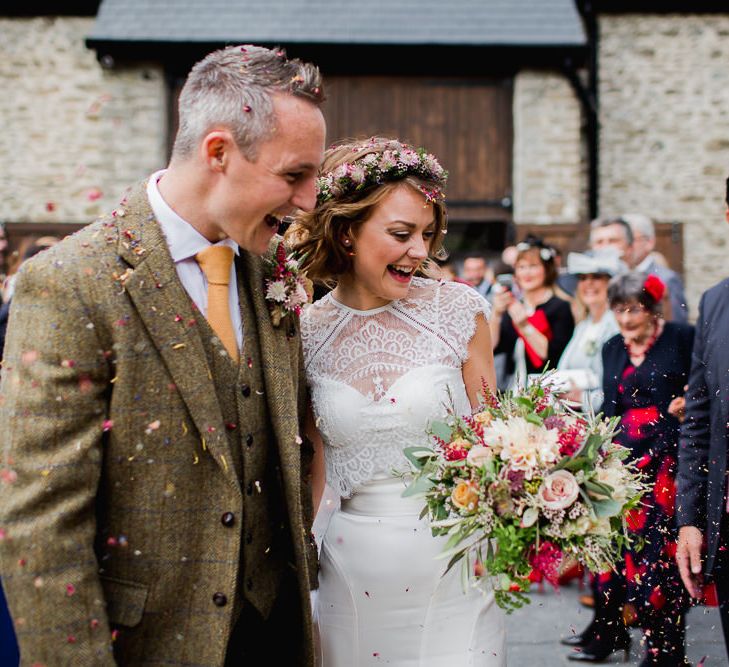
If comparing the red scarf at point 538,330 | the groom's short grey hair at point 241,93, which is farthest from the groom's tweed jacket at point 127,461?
the red scarf at point 538,330

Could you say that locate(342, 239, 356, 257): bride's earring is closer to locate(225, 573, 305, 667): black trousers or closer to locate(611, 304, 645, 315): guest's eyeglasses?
locate(225, 573, 305, 667): black trousers

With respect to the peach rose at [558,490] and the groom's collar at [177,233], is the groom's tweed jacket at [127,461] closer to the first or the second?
the groom's collar at [177,233]

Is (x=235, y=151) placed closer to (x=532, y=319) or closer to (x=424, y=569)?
(x=424, y=569)

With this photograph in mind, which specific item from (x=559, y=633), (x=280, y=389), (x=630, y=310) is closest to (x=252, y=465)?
(x=280, y=389)

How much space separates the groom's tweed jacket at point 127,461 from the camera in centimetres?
192

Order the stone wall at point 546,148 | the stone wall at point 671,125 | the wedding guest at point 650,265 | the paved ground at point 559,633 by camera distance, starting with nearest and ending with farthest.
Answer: the paved ground at point 559,633 → the wedding guest at point 650,265 → the stone wall at point 546,148 → the stone wall at point 671,125

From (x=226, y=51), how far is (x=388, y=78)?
36.8ft

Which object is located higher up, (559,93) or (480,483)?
(559,93)

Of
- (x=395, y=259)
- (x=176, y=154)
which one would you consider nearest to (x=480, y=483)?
(x=395, y=259)

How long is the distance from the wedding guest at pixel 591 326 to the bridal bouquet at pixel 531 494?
3.13 m

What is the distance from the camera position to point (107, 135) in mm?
12891

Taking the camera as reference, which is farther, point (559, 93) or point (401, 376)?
point (559, 93)

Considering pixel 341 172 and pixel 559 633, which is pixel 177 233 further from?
pixel 559 633

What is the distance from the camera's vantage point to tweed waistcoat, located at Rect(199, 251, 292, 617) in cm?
224
